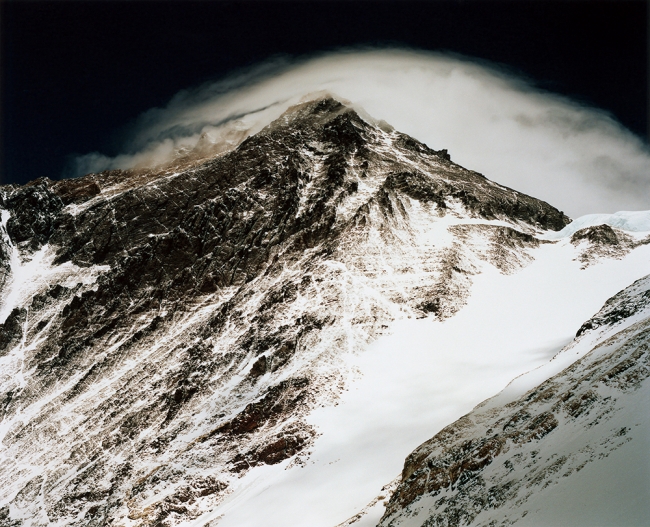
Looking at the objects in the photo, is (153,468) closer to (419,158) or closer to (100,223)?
(100,223)

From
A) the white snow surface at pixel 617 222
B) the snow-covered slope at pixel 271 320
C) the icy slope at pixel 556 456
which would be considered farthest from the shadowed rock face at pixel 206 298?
the icy slope at pixel 556 456

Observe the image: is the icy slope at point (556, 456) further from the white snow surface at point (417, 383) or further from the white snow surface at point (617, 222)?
the white snow surface at point (617, 222)

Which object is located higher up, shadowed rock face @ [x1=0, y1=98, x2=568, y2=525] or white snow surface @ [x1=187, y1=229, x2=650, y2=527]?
shadowed rock face @ [x1=0, y1=98, x2=568, y2=525]

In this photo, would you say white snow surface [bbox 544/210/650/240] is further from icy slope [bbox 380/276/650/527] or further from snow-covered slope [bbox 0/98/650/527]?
icy slope [bbox 380/276/650/527]

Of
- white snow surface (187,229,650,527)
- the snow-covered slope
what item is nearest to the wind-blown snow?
the snow-covered slope

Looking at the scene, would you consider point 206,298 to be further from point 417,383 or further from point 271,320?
point 417,383

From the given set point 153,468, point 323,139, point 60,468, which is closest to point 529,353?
point 153,468

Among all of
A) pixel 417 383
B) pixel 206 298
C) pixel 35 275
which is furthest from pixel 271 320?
pixel 35 275
